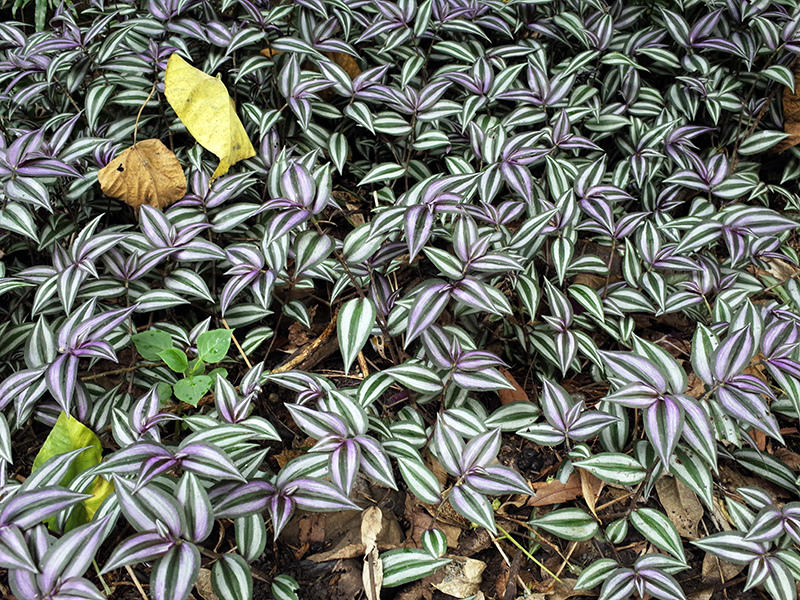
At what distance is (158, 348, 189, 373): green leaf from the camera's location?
1737mm

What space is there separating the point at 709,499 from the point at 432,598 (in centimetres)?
78

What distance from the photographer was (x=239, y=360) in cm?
200

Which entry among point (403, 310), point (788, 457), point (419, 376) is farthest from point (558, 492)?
point (788, 457)

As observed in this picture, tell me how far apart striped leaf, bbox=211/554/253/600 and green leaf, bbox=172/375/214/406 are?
0.52 metres

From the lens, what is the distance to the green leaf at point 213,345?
1775 millimetres

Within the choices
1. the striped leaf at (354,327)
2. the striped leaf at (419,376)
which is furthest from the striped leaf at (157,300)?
the striped leaf at (419,376)

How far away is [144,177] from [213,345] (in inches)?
29.3

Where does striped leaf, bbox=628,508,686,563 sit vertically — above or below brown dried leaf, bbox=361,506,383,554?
above

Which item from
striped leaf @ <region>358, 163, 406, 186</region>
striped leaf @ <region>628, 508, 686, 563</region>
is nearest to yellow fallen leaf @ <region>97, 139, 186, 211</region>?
striped leaf @ <region>358, 163, 406, 186</region>

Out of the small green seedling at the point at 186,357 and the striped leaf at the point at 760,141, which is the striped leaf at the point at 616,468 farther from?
the striped leaf at the point at 760,141

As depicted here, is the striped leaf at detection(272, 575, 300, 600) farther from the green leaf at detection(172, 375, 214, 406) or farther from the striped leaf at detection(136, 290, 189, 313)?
the striped leaf at detection(136, 290, 189, 313)

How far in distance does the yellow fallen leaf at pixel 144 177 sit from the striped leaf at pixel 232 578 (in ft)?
4.30

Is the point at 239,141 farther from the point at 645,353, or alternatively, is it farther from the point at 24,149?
the point at 645,353

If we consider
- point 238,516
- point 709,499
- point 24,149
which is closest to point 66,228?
point 24,149
